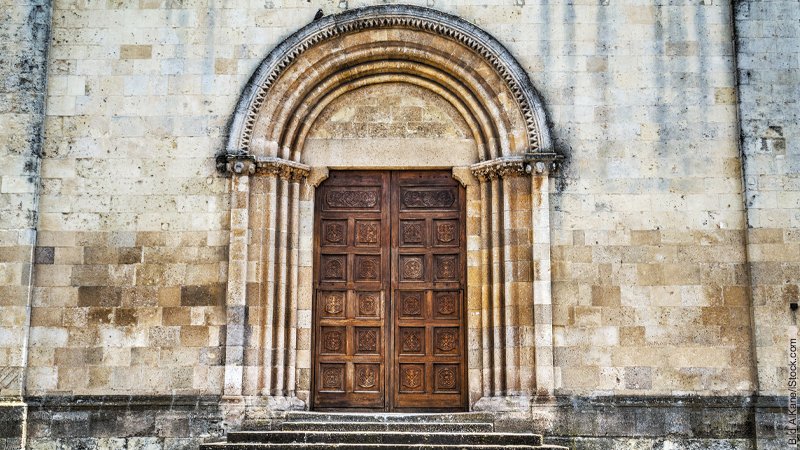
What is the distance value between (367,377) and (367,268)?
4.74ft

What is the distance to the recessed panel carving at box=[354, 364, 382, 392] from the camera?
11.4m

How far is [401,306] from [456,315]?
741 millimetres

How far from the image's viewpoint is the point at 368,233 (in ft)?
38.3

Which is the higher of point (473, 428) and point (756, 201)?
point (756, 201)

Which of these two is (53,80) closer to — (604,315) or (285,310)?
(285,310)

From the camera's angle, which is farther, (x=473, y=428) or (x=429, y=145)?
(x=429, y=145)

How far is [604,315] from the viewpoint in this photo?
10805 millimetres

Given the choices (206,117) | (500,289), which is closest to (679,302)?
(500,289)

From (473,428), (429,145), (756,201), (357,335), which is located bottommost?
(473,428)

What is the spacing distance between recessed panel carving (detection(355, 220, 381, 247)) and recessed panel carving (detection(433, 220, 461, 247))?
772 millimetres

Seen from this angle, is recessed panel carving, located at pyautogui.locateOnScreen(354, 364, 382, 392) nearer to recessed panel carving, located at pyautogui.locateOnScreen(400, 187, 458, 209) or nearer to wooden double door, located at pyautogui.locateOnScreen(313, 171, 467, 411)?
wooden double door, located at pyautogui.locateOnScreen(313, 171, 467, 411)

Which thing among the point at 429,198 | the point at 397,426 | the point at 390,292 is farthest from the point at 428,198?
the point at 397,426

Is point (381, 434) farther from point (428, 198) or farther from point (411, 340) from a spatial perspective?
point (428, 198)

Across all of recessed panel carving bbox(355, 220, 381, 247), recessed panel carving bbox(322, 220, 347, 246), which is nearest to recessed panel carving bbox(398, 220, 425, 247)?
recessed panel carving bbox(355, 220, 381, 247)
